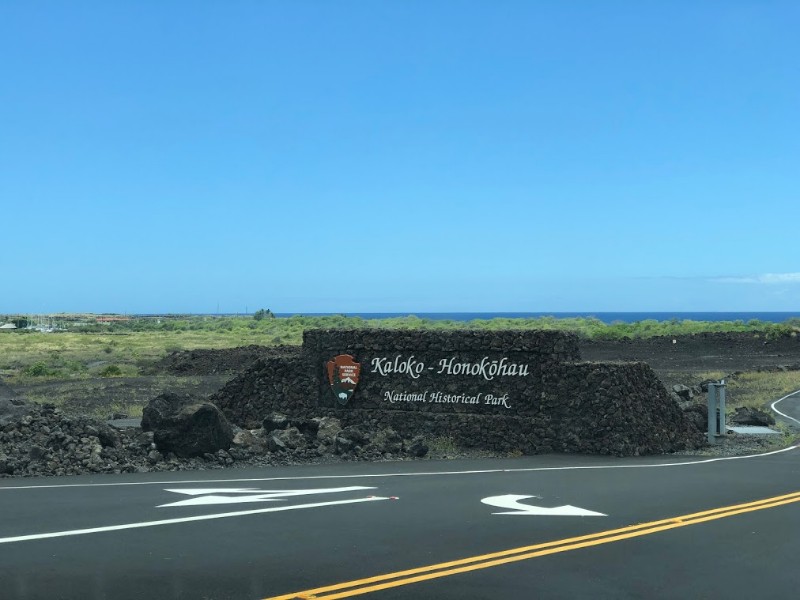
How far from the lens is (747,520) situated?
11.7 m

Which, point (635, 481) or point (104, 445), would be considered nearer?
point (635, 481)

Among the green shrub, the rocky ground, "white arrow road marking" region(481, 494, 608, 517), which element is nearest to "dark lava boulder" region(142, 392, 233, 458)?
the rocky ground

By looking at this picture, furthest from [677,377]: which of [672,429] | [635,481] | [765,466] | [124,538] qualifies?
[124,538]

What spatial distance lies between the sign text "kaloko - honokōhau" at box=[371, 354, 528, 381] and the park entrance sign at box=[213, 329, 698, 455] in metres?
0.02

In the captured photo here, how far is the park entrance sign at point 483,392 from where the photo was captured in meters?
20.5

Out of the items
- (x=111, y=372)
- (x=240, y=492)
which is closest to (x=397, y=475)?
(x=240, y=492)

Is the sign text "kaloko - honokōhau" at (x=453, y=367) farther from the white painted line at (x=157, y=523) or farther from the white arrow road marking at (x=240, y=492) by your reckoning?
the white painted line at (x=157, y=523)

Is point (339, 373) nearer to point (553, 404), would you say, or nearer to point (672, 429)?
point (553, 404)

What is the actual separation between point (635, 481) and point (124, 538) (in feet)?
28.4

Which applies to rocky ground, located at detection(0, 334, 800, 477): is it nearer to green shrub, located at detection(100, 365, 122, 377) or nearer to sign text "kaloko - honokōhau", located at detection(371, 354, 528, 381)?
sign text "kaloko - honokōhau", located at detection(371, 354, 528, 381)

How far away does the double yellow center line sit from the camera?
7.91 m

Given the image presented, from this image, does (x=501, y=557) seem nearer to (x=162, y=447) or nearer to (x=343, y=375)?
(x=162, y=447)

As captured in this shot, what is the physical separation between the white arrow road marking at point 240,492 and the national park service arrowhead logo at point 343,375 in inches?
313

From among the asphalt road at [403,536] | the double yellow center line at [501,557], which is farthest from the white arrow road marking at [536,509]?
the double yellow center line at [501,557]
